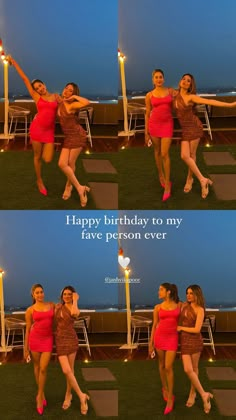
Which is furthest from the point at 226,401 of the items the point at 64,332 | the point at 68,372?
the point at 64,332

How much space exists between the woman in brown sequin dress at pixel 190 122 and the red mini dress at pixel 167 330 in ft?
2.94

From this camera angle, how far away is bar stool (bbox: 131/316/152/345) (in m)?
8.09

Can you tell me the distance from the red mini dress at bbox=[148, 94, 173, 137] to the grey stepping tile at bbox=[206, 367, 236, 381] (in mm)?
1703

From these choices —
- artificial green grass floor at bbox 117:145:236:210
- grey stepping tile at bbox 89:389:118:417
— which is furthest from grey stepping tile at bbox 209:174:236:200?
grey stepping tile at bbox 89:389:118:417

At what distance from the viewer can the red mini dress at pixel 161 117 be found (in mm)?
7410

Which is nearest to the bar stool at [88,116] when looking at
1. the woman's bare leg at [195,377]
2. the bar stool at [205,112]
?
the bar stool at [205,112]

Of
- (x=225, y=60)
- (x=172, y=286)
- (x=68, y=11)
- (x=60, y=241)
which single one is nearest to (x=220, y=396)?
(x=172, y=286)

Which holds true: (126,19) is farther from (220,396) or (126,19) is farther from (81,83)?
(220,396)

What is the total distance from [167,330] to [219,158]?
1341 millimetres

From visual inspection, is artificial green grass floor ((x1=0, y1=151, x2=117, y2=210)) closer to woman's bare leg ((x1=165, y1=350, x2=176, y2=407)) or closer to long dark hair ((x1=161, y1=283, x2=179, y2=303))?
long dark hair ((x1=161, y1=283, x2=179, y2=303))

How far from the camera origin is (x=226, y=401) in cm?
765

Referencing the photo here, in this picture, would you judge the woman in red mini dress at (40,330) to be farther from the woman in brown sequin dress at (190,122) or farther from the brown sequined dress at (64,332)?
the woman in brown sequin dress at (190,122)

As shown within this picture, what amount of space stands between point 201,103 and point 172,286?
118cm

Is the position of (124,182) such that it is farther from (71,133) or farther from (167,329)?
(167,329)
